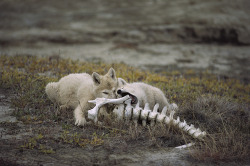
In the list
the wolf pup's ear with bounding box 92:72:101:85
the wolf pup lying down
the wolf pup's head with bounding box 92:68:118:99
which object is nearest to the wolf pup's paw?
the wolf pup lying down

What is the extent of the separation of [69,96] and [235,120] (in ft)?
Answer: 12.1

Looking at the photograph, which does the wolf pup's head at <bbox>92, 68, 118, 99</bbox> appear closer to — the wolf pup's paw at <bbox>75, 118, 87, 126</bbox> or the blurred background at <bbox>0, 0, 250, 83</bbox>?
the wolf pup's paw at <bbox>75, 118, 87, 126</bbox>

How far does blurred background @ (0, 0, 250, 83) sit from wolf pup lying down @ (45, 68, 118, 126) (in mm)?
6216

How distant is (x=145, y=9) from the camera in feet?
74.6

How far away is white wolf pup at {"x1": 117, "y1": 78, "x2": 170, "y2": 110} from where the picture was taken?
5180 mm

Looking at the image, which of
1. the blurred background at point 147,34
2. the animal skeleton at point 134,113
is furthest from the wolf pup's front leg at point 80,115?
the blurred background at point 147,34

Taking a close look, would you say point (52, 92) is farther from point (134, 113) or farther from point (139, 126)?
point (139, 126)

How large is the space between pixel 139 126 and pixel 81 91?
66.4 inches

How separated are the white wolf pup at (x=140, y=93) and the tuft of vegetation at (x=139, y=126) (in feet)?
1.79

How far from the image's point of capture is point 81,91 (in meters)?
5.93

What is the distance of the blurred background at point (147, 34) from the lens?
14172 mm

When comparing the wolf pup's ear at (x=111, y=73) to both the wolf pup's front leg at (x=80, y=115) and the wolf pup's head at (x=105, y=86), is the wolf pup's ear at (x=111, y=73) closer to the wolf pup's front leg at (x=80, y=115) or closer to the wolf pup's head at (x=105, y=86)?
the wolf pup's head at (x=105, y=86)

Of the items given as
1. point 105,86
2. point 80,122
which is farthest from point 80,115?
point 105,86

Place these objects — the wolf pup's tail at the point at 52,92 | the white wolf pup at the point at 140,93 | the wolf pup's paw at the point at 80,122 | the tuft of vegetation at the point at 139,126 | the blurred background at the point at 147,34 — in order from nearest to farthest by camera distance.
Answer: the tuft of vegetation at the point at 139,126, the wolf pup's paw at the point at 80,122, the white wolf pup at the point at 140,93, the wolf pup's tail at the point at 52,92, the blurred background at the point at 147,34
